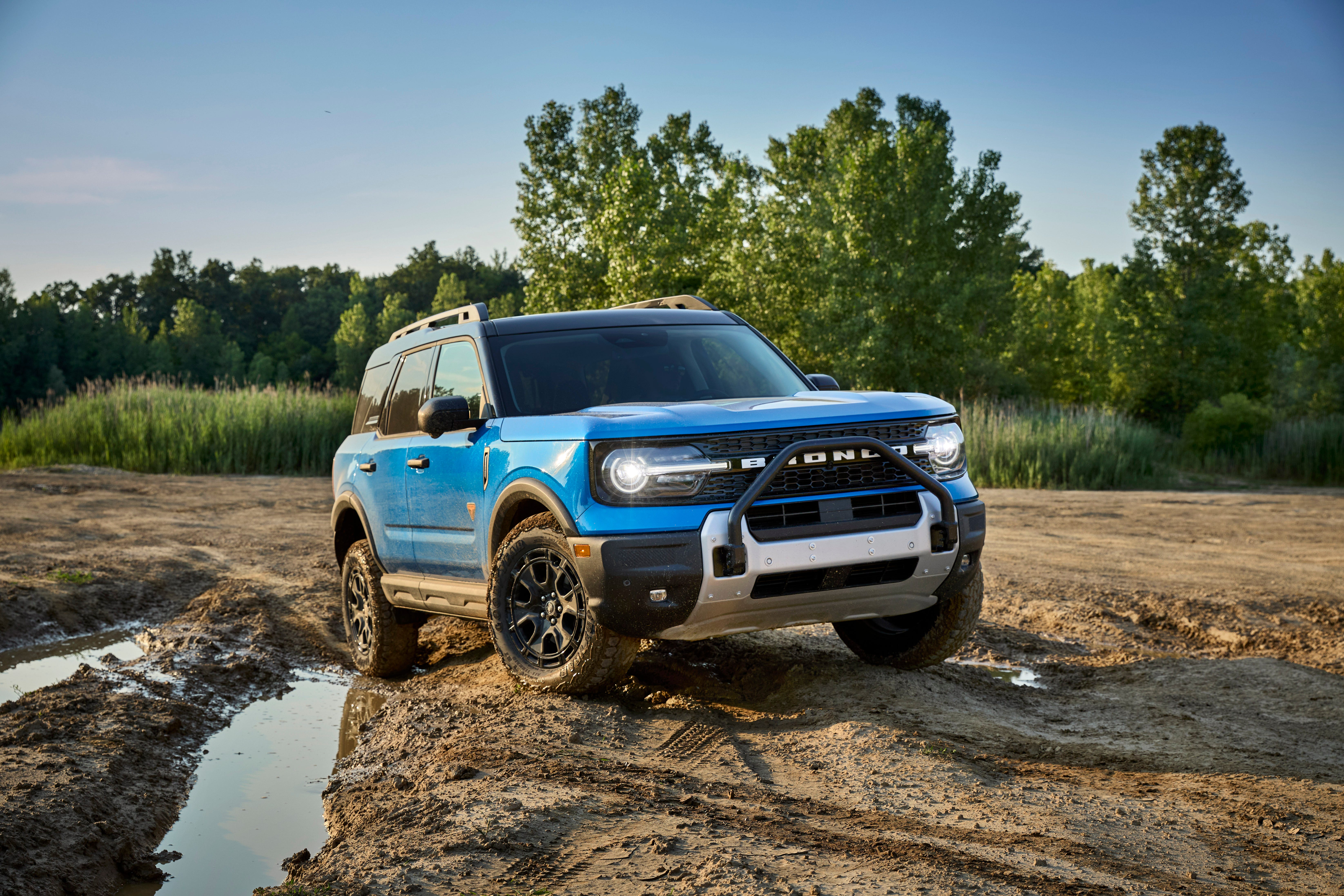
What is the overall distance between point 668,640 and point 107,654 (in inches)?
160

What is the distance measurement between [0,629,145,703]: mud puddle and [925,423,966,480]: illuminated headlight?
5139 mm

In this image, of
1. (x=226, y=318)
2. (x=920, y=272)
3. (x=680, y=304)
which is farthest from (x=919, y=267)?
(x=226, y=318)

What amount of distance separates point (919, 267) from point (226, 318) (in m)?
97.8

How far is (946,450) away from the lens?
532 centimetres

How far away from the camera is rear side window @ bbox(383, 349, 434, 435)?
678cm

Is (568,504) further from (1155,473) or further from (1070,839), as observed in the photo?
(1155,473)

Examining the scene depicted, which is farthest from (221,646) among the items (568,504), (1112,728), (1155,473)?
(1155,473)

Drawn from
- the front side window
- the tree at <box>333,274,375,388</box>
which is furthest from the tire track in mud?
the tree at <box>333,274,375,388</box>

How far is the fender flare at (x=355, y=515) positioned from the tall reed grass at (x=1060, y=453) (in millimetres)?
16403

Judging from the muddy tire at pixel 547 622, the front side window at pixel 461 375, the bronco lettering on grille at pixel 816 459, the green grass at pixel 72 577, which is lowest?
the green grass at pixel 72 577

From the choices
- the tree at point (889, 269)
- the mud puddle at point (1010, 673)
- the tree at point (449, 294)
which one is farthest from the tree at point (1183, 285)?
the tree at point (449, 294)

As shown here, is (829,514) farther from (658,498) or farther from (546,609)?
(546,609)

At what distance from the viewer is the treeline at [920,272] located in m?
36.8

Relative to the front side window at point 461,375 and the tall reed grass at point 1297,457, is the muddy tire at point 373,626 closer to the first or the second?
the front side window at point 461,375
